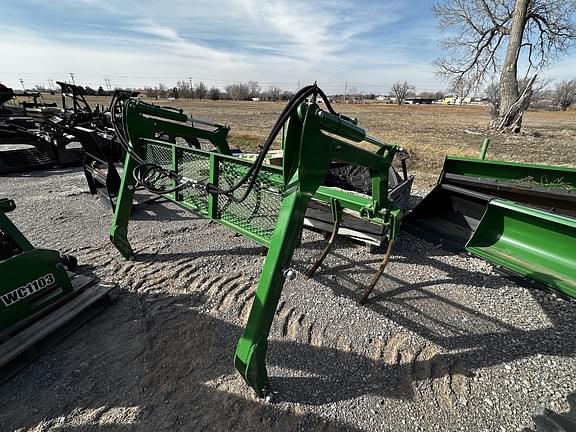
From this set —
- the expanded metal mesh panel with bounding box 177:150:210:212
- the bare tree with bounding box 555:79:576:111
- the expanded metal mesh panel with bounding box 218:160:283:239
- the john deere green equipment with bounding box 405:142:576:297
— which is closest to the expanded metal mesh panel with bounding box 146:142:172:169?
the expanded metal mesh panel with bounding box 177:150:210:212

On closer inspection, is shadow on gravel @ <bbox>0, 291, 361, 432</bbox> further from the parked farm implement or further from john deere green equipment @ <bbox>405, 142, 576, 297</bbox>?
the parked farm implement

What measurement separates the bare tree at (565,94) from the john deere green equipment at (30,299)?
74751 mm

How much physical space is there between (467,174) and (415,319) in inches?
96.6

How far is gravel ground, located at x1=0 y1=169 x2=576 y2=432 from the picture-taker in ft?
6.37

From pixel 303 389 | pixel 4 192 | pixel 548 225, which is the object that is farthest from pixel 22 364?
pixel 4 192

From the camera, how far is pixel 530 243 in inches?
112

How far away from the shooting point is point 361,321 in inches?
108

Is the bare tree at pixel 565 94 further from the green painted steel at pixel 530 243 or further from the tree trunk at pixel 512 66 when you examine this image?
the green painted steel at pixel 530 243

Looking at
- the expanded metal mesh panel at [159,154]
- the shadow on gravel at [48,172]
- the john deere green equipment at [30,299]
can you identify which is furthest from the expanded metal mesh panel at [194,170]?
the shadow on gravel at [48,172]

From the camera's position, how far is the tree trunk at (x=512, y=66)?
15.7 meters

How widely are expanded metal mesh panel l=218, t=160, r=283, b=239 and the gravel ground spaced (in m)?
0.57

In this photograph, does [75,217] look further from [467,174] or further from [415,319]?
[467,174]

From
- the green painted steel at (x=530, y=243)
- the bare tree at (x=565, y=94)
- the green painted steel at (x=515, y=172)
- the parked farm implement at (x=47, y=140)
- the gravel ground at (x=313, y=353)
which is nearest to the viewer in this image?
the gravel ground at (x=313, y=353)

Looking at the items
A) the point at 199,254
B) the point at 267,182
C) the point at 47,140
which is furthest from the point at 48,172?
the point at 267,182
